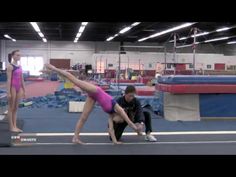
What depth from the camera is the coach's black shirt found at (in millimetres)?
5746

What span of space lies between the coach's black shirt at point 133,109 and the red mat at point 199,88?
2.55 m

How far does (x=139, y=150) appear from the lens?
5406 mm

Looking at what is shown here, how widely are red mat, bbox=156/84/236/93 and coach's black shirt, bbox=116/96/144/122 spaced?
255 cm

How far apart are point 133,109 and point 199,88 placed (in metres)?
2.96

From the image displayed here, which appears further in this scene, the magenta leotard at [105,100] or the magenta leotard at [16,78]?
the magenta leotard at [16,78]

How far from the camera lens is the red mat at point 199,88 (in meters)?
8.21

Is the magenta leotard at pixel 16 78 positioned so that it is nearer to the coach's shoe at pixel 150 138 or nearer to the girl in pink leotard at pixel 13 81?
the girl in pink leotard at pixel 13 81

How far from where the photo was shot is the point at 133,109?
5836 millimetres

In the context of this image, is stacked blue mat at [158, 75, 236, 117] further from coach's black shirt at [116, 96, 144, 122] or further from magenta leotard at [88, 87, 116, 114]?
magenta leotard at [88, 87, 116, 114]

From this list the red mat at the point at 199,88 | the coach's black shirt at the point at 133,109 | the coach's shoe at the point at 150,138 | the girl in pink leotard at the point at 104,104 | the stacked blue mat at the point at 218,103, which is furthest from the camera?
the stacked blue mat at the point at 218,103

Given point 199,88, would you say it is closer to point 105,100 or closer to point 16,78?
point 105,100

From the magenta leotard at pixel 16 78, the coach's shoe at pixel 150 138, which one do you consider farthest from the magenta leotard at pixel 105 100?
the magenta leotard at pixel 16 78
